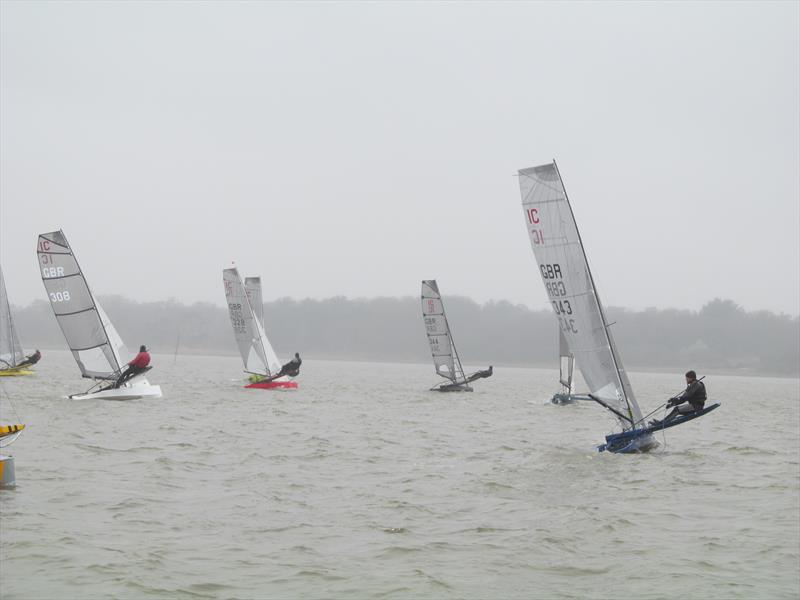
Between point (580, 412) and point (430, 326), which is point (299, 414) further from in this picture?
point (430, 326)

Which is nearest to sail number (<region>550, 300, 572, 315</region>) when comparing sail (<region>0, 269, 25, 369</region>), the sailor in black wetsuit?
the sailor in black wetsuit

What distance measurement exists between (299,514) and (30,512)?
3.56m

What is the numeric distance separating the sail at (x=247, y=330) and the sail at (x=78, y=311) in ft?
33.8

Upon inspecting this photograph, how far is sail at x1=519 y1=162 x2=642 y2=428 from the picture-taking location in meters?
18.8

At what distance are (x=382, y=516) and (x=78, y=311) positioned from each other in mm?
21905

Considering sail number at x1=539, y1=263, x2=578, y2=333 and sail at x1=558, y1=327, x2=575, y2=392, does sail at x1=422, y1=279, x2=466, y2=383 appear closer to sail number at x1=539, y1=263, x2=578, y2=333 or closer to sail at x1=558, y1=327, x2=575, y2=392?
sail at x1=558, y1=327, x2=575, y2=392

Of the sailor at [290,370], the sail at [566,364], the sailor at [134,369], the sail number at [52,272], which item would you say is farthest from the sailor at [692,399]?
the sailor at [290,370]

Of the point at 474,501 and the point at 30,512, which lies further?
the point at 474,501

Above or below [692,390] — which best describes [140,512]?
below

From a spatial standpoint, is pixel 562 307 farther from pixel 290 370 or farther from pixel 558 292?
pixel 290 370

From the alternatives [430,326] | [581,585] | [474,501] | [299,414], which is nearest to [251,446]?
[474,501]

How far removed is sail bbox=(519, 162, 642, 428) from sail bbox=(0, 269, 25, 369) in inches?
1410

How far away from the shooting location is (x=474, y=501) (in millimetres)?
13484

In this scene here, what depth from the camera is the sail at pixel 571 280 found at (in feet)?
61.6
